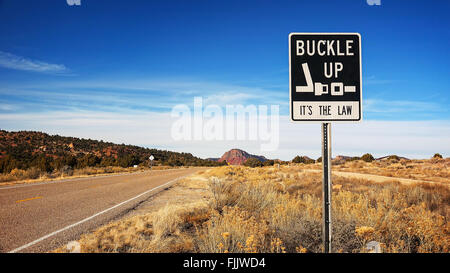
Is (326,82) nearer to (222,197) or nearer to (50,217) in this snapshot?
(222,197)

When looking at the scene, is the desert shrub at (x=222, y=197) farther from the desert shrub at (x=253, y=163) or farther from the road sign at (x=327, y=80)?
the desert shrub at (x=253, y=163)

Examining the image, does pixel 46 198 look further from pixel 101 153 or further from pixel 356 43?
pixel 101 153

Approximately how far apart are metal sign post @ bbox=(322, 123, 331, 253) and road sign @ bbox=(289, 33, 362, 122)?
6.5 inches

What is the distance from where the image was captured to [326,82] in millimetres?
2975

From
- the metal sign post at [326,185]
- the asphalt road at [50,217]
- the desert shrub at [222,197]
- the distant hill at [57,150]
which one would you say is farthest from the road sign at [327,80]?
the distant hill at [57,150]

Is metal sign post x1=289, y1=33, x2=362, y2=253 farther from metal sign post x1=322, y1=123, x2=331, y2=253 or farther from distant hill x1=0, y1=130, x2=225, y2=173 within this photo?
distant hill x1=0, y1=130, x2=225, y2=173

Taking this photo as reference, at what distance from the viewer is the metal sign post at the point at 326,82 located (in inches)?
117

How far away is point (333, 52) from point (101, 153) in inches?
2786

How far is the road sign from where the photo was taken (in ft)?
9.73

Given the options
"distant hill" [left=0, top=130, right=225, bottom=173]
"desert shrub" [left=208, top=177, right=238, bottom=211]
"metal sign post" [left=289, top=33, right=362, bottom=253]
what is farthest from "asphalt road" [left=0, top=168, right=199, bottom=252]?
"distant hill" [left=0, top=130, right=225, bottom=173]

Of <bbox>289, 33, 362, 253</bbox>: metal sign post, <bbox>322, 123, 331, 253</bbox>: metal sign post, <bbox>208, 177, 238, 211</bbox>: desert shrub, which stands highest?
<bbox>289, 33, 362, 253</bbox>: metal sign post

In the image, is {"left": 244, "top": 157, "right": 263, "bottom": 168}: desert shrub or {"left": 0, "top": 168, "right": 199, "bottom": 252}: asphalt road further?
{"left": 244, "top": 157, "right": 263, "bottom": 168}: desert shrub
